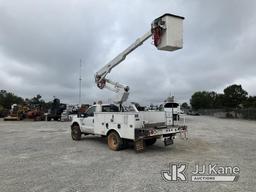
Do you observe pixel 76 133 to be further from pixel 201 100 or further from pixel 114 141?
pixel 201 100

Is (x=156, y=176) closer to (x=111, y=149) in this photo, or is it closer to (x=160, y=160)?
(x=160, y=160)

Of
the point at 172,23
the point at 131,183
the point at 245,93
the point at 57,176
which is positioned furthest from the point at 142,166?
the point at 245,93

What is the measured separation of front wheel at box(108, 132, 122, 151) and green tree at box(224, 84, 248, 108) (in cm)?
6536

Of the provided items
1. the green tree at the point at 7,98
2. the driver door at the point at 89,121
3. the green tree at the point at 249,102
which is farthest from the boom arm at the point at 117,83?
the green tree at the point at 7,98

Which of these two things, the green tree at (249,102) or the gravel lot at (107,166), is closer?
the gravel lot at (107,166)

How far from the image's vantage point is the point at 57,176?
271 inches

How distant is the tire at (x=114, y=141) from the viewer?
10.7 meters

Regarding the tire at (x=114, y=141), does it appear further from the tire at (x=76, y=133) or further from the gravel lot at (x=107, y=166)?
the tire at (x=76, y=133)

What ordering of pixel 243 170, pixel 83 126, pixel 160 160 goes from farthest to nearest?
pixel 83 126, pixel 160 160, pixel 243 170

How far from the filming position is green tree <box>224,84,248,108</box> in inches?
2744

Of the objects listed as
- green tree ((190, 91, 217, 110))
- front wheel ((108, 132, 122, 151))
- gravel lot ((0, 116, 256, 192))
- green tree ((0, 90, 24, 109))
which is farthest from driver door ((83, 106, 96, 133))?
green tree ((190, 91, 217, 110))

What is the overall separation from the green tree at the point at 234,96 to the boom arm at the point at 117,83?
62357 mm

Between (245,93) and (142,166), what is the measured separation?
70817 millimetres

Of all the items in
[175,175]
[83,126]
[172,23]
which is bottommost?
[175,175]
